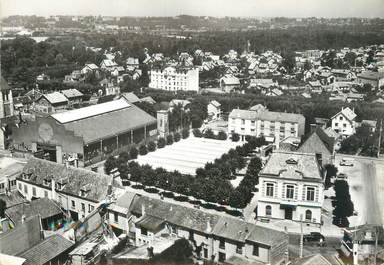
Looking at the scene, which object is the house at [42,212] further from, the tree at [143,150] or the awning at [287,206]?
the tree at [143,150]

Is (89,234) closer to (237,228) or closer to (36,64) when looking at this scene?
(237,228)

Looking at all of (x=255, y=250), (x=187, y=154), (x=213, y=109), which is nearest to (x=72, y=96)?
(x=213, y=109)

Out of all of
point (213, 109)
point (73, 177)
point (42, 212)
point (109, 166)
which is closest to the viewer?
point (42, 212)

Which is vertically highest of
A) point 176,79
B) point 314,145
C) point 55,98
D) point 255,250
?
point 176,79

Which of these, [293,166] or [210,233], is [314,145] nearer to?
[293,166]

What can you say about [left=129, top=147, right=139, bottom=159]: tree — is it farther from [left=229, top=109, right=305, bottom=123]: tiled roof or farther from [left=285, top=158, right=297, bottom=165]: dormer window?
[left=285, top=158, right=297, bottom=165]: dormer window

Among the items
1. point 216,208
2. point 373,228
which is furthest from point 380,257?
point 216,208

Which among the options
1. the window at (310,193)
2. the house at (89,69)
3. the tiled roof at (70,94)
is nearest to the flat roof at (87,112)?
the tiled roof at (70,94)
